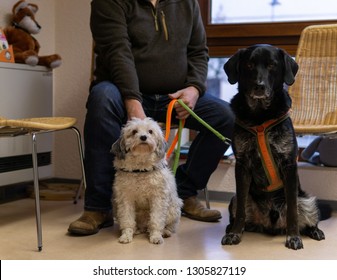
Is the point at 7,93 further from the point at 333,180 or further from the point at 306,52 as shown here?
the point at 333,180

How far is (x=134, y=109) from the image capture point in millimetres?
2264

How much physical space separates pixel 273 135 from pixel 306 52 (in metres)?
0.96

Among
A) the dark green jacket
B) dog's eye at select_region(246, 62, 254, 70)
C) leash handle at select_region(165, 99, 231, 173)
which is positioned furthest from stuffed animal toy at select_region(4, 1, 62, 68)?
dog's eye at select_region(246, 62, 254, 70)

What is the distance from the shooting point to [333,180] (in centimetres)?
292

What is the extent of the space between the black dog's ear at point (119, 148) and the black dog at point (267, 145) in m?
0.48

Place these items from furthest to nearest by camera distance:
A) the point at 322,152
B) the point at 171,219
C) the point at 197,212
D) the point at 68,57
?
the point at 68,57, the point at 322,152, the point at 197,212, the point at 171,219

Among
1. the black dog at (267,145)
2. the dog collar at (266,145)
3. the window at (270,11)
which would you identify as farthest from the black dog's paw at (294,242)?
the window at (270,11)

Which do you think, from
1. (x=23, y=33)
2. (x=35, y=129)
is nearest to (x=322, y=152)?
(x=35, y=129)

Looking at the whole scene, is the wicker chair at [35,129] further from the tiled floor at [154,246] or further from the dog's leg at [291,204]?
the dog's leg at [291,204]

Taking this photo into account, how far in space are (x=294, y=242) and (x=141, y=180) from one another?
679 mm

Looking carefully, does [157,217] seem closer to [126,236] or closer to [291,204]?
[126,236]

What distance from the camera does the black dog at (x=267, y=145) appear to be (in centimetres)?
204

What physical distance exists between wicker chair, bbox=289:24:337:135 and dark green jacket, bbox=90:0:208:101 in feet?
2.02

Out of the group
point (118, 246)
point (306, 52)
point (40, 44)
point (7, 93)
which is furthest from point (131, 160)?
point (40, 44)
